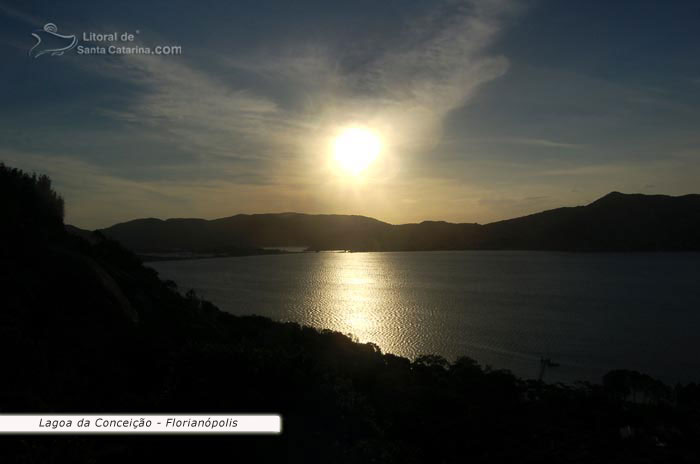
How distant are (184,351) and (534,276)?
379ft

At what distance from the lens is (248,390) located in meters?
10.5

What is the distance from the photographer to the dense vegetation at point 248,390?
994 centimetres

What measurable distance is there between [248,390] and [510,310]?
220 feet

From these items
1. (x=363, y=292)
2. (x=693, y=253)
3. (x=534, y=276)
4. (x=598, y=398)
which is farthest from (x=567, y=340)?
(x=693, y=253)

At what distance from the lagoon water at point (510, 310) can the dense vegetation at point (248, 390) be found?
34.6ft

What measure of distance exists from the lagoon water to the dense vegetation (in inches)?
415

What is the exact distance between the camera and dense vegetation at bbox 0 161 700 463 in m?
9.94
